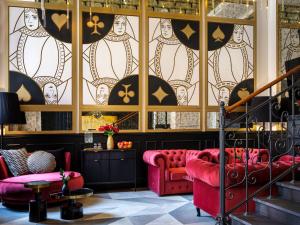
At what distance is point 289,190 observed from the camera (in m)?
3.91

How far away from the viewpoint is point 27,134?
672cm

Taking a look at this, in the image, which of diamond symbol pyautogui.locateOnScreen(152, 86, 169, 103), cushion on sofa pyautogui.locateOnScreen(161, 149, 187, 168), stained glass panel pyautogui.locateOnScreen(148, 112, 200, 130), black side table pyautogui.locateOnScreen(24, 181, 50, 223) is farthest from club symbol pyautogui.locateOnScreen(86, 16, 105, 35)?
black side table pyautogui.locateOnScreen(24, 181, 50, 223)

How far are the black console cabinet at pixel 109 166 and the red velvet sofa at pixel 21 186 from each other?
0.79 m

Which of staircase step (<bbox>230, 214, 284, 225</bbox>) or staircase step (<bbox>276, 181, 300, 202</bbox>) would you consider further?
staircase step (<bbox>276, 181, 300, 202</bbox>)

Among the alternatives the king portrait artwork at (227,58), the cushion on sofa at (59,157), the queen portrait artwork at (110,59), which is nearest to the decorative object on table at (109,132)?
the queen portrait artwork at (110,59)

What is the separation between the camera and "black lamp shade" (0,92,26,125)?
5.94 meters

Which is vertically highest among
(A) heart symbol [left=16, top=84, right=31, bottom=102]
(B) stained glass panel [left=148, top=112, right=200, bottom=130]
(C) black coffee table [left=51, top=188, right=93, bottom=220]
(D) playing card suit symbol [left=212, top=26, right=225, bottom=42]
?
(D) playing card suit symbol [left=212, top=26, right=225, bottom=42]

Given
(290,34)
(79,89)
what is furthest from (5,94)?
(290,34)

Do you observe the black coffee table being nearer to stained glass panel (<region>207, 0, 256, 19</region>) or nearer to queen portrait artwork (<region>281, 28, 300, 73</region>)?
stained glass panel (<region>207, 0, 256, 19</region>)

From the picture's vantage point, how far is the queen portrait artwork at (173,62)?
748 centimetres

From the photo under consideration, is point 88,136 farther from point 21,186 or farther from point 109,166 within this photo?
point 21,186

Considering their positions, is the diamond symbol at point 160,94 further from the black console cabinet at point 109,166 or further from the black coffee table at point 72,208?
the black coffee table at point 72,208

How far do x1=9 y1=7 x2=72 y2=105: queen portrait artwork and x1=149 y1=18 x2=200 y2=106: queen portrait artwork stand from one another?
1801 millimetres

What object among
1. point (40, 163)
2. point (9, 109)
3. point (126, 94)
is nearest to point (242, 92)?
point (126, 94)
